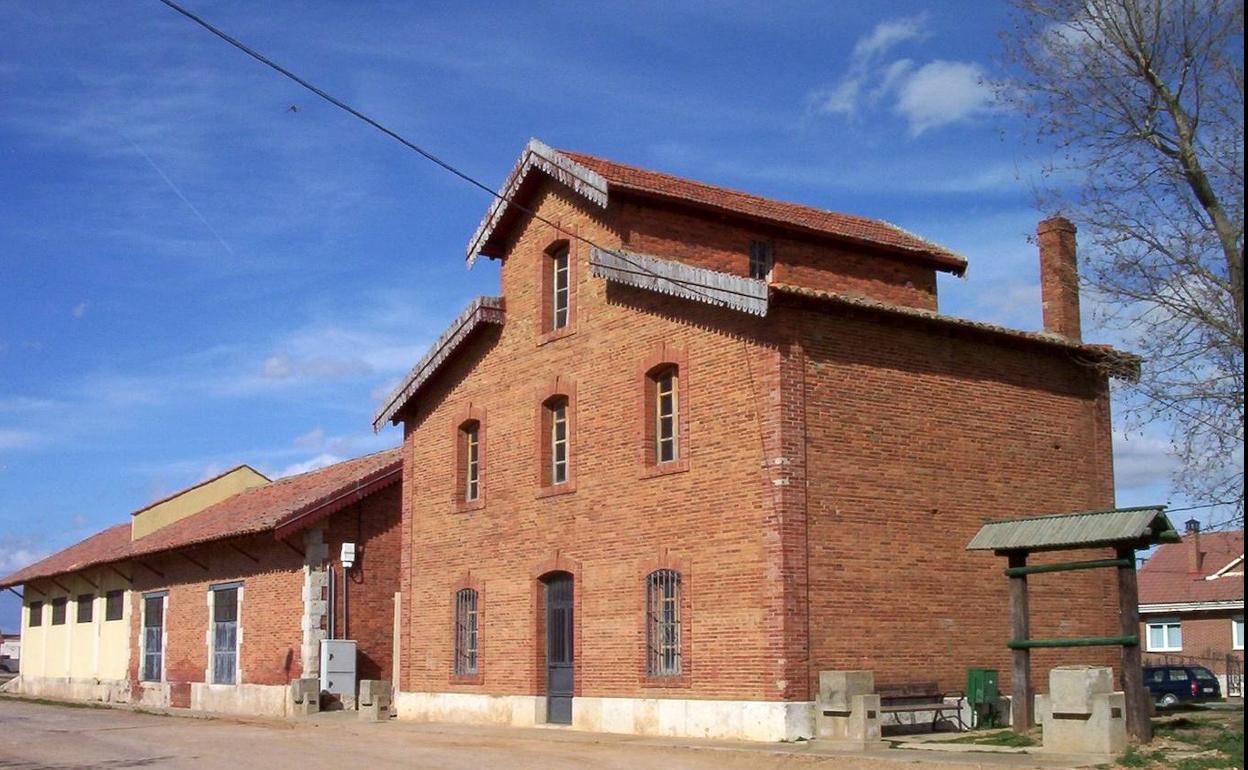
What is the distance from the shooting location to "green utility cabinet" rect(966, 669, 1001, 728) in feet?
65.7

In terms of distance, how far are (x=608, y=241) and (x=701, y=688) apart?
7.78m

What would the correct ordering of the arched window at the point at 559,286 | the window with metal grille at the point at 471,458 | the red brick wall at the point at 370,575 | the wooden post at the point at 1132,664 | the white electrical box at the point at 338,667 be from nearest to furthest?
the wooden post at the point at 1132,664 → the arched window at the point at 559,286 → the window with metal grille at the point at 471,458 → the white electrical box at the point at 338,667 → the red brick wall at the point at 370,575

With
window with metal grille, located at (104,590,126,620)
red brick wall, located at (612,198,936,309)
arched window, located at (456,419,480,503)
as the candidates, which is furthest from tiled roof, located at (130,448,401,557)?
red brick wall, located at (612,198,936,309)

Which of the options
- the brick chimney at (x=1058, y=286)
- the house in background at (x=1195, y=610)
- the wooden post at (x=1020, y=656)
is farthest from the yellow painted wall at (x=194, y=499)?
the wooden post at (x=1020, y=656)

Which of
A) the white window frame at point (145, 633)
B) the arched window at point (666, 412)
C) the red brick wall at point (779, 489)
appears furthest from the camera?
the white window frame at point (145, 633)

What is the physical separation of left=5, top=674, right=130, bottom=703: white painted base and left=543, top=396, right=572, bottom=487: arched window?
18747 millimetres

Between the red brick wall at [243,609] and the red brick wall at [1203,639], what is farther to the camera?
the red brick wall at [1203,639]

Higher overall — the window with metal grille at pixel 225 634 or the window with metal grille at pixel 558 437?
the window with metal grille at pixel 558 437

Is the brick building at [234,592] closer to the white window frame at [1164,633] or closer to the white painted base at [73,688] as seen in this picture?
the white painted base at [73,688]

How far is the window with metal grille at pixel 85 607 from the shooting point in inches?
1649

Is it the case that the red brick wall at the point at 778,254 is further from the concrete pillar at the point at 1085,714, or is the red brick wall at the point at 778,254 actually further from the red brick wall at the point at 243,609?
the red brick wall at the point at 243,609

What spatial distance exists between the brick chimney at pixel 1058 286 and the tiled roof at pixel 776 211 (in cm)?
217

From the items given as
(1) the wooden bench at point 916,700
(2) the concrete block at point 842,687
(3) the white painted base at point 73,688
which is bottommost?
(3) the white painted base at point 73,688

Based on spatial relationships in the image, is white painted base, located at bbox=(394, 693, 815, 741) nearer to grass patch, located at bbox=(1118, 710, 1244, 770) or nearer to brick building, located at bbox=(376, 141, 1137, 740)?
brick building, located at bbox=(376, 141, 1137, 740)
